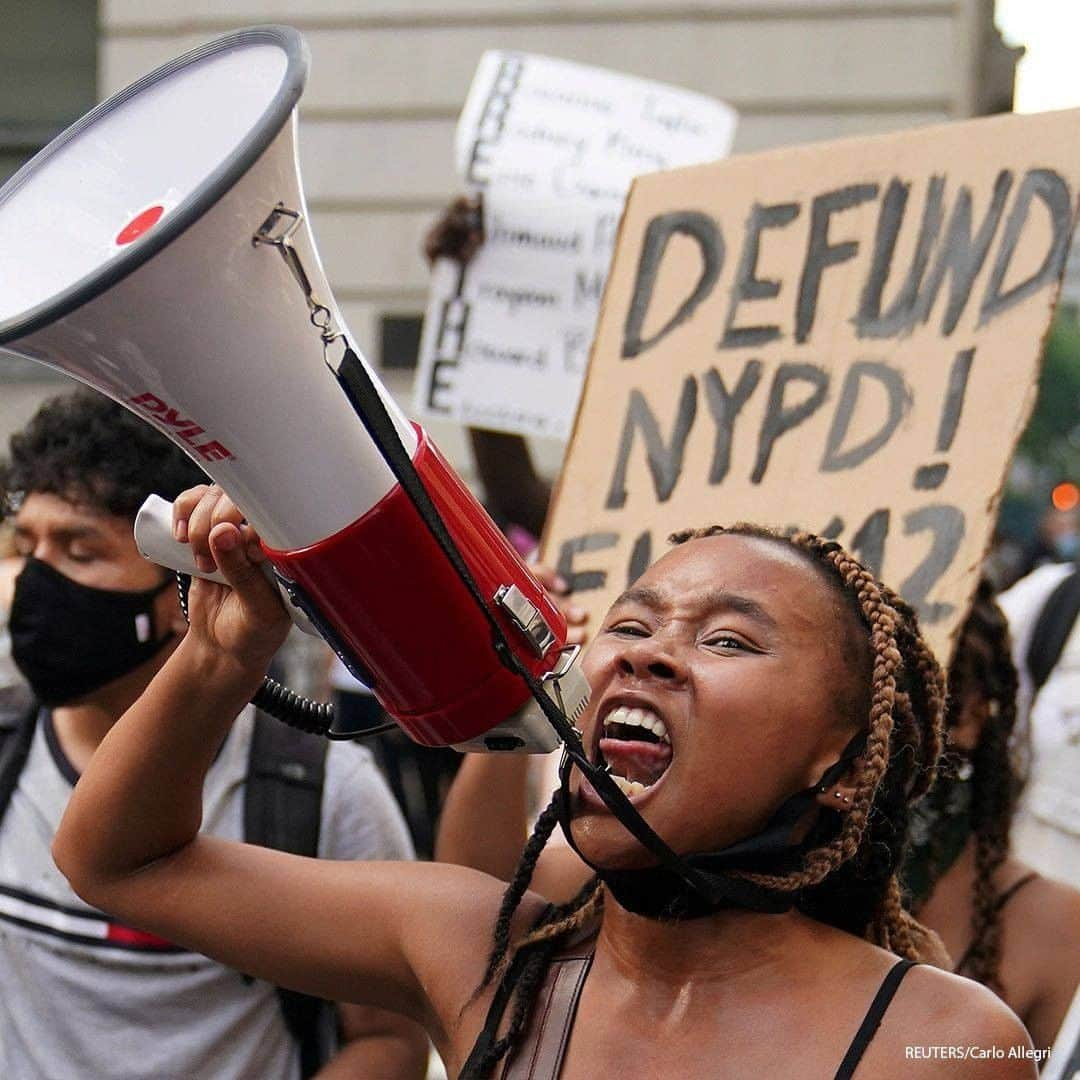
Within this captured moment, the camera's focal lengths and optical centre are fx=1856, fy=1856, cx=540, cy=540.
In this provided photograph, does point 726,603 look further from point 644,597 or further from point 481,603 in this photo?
point 481,603

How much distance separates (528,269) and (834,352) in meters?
1.25

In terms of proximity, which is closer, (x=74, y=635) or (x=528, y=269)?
(x=74, y=635)

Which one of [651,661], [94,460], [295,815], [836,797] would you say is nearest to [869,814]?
[836,797]

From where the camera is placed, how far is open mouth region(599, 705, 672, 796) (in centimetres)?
197

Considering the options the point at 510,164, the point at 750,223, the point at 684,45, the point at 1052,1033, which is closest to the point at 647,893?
the point at 1052,1033

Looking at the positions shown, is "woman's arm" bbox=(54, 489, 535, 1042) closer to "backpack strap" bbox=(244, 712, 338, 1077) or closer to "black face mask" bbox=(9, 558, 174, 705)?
"backpack strap" bbox=(244, 712, 338, 1077)

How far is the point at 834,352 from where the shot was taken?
291 centimetres

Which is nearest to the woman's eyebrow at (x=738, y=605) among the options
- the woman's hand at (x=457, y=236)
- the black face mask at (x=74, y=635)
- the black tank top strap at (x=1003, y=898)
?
the black face mask at (x=74, y=635)

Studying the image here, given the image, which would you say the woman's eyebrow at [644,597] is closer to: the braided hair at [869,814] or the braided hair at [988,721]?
the braided hair at [869,814]

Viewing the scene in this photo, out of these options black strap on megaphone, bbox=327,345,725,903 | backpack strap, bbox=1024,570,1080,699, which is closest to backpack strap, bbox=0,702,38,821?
black strap on megaphone, bbox=327,345,725,903

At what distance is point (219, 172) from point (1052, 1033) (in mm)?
1977

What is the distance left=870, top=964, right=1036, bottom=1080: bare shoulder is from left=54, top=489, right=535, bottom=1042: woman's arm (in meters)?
0.51

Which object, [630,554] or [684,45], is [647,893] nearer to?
[630,554]

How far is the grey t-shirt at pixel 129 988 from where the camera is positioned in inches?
101
